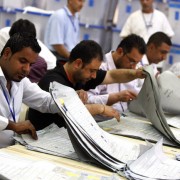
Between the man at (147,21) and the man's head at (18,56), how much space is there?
3721 mm

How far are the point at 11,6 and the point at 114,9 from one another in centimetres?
153

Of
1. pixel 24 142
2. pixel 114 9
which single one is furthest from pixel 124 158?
pixel 114 9

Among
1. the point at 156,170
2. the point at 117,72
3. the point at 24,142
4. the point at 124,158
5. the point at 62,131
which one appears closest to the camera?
the point at 156,170

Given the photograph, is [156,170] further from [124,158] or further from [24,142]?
[24,142]

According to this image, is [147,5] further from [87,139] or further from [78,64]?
[87,139]

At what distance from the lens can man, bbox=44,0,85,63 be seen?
15.9 ft

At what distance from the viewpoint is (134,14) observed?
5.82 m

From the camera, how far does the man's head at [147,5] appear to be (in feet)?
18.6

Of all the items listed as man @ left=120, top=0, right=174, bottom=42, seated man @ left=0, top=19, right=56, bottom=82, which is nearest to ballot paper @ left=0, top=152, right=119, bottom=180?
seated man @ left=0, top=19, right=56, bottom=82

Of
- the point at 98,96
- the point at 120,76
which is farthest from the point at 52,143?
the point at 120,76

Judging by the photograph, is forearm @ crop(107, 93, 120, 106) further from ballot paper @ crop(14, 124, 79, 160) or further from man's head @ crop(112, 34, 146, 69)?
ballot paper @ crop(14, 124, 79, 160)

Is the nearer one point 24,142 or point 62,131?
point 24,142

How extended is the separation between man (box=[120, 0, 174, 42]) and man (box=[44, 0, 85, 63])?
1.02m

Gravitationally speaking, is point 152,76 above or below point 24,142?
above
